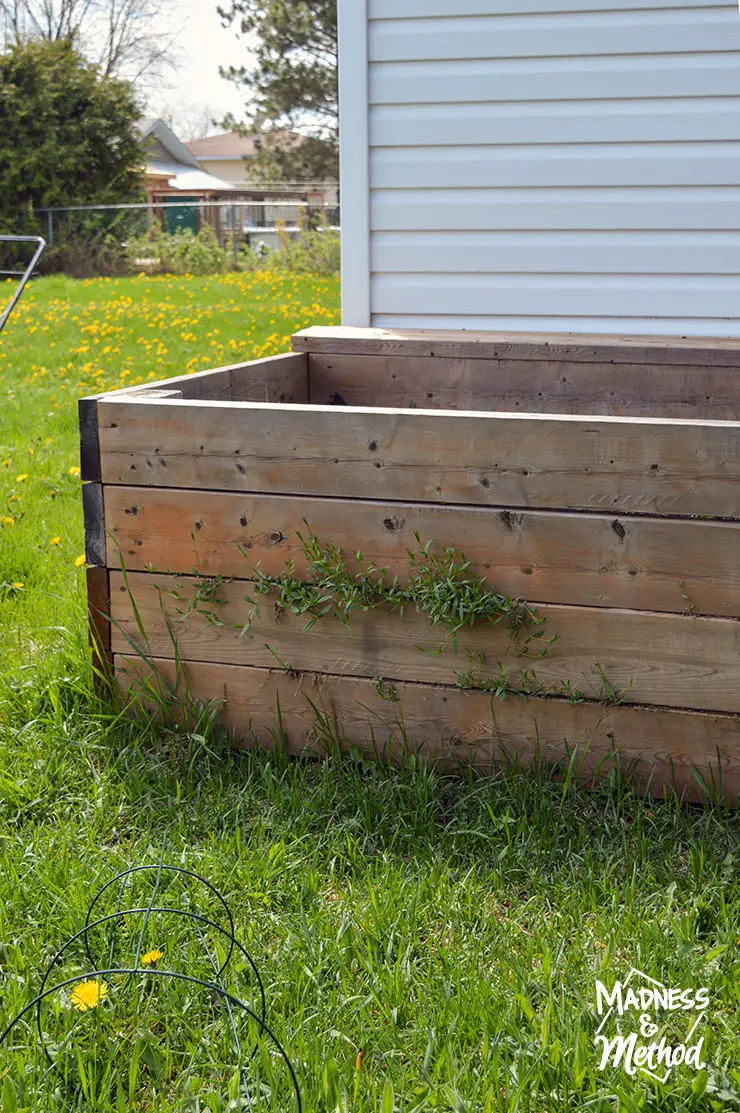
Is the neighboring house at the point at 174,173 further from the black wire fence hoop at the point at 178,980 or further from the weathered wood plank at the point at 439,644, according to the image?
the black wire fence hoop at the point at 178,980

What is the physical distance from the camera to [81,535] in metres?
3.77

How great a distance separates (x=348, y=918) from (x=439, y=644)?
2.07ft

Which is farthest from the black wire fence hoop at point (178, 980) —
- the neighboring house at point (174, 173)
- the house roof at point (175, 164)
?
the house roof at point (175, 164)

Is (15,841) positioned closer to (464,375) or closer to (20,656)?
(20,656)

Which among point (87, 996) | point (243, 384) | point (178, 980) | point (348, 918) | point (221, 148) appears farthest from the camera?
point (221, 148)

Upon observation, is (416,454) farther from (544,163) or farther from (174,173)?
(174,173)

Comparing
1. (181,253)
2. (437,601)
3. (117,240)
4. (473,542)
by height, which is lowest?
(437,601)

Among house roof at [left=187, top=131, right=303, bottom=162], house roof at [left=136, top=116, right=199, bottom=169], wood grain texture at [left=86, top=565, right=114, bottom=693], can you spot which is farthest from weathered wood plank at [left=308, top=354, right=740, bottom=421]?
house roof at [left=187, top=131, right=303, bottom=162]

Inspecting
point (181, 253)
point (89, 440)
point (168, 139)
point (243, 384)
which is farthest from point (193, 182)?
point (89, 440)

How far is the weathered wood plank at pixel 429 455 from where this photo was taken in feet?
6.56

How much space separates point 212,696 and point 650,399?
151 centimetres

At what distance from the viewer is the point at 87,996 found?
150 cm

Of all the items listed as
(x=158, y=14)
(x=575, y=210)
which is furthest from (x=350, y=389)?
(x=158, y=14)

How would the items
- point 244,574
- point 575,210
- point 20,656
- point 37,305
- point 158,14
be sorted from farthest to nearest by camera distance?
1. point 158,14
2. point 37,305
3. point 575,210
4. point 20,656
5. point 244,574
